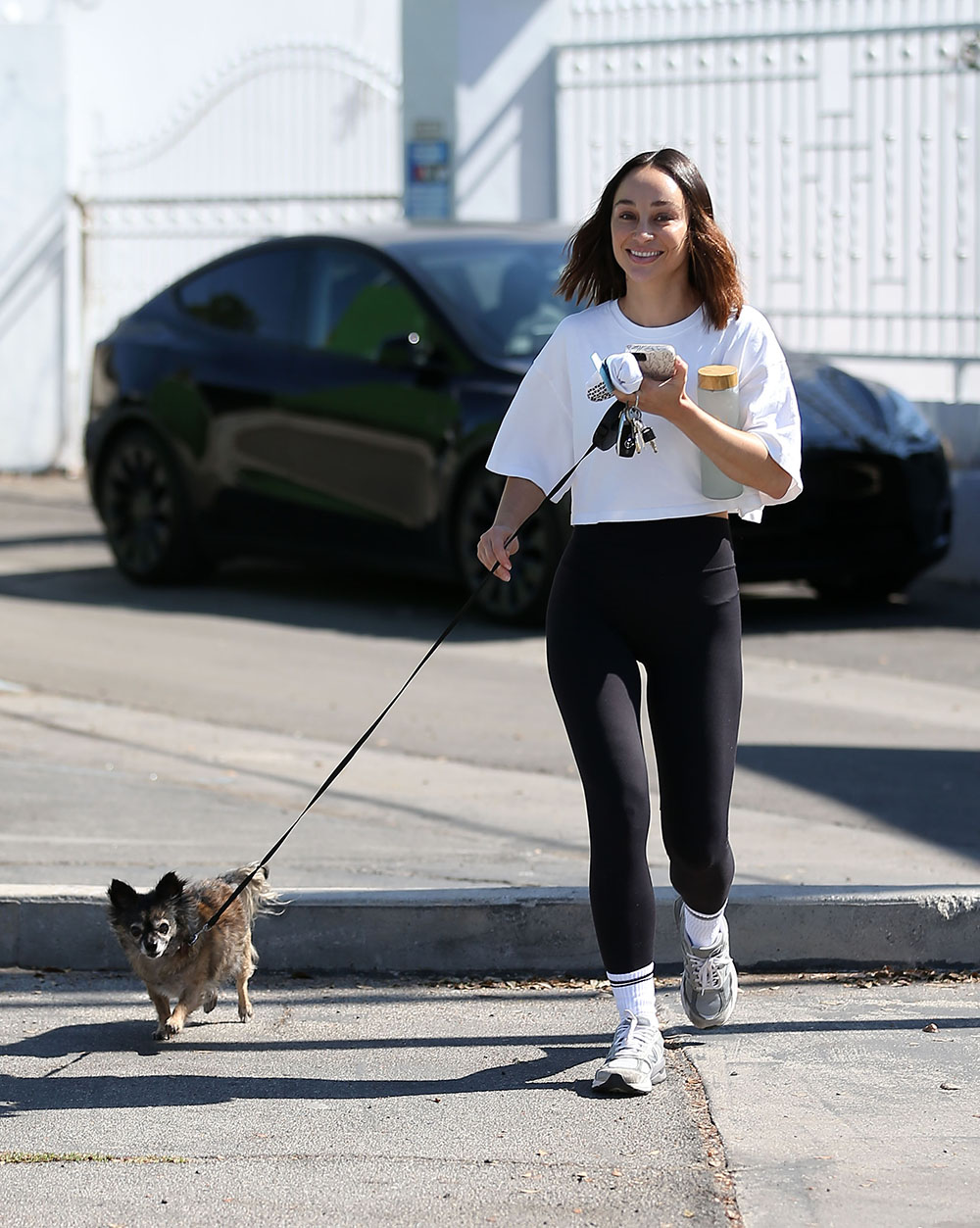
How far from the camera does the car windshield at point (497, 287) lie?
32.4ft

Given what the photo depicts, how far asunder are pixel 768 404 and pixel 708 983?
1231 millimetres

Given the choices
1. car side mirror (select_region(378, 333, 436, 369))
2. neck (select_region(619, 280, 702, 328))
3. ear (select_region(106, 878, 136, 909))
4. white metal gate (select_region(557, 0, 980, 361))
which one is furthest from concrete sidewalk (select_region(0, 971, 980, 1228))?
white metal gate (select_region(557, 0, 980, 361))

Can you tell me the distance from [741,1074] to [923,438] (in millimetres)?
6160

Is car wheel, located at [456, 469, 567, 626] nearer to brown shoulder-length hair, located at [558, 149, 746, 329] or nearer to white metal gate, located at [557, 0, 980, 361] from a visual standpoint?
white metal gate, located at [557, 0, 980, 361]

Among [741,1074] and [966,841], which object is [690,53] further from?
[741,1074]

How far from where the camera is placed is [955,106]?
1216cm

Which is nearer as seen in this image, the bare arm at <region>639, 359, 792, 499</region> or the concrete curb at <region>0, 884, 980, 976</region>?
the bare arm at <region>639, 359, 792, 499</region>

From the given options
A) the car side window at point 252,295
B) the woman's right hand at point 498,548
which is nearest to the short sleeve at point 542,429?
the woman's right hand at point 498,548

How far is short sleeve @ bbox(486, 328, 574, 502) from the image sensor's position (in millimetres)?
4320

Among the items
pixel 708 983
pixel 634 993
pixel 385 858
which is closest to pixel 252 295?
pixel 385 858

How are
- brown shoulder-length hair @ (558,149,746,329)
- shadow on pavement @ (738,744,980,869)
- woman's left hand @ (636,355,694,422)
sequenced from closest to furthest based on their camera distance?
woman's left hand @ (636,355,694,422) → brown shoulder-length hair @ (558,149,746,329) → shadow on pavement @ (738,744,980,869)

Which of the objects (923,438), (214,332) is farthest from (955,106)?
(214,332)

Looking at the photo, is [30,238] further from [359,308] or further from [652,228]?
[652,228]

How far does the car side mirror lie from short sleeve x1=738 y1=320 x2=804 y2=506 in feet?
18.9
